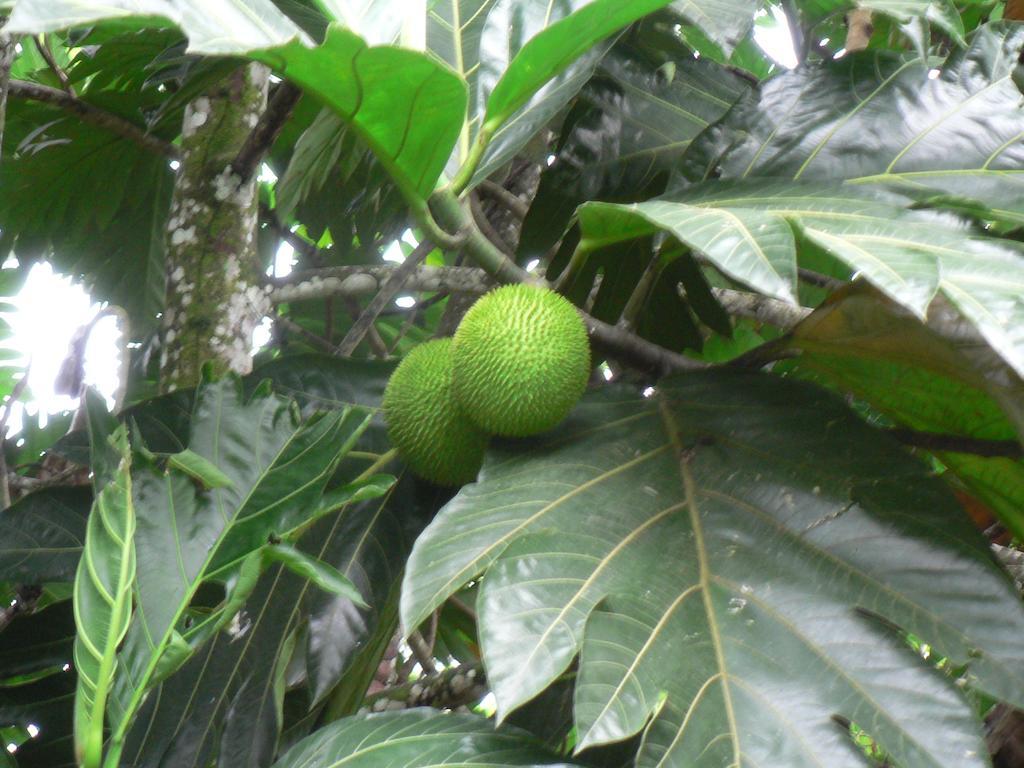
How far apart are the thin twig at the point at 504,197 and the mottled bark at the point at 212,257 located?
0.38m

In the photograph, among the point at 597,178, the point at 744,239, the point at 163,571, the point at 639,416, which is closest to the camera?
the point at 744,239

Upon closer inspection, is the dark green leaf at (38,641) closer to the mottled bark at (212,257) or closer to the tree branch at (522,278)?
the mottled bark at (212,257)

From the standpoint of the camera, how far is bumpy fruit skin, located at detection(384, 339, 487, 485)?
0.89m

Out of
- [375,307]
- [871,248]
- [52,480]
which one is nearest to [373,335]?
[375,307]

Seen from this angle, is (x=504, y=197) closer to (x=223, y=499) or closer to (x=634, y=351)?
(x=634, y=351)

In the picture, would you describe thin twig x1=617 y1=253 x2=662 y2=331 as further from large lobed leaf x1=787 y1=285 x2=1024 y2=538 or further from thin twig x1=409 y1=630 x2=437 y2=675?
thin twig x1=409 y1=630 x2=437 y2=675

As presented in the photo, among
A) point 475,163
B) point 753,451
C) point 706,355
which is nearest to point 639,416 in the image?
point 753,451

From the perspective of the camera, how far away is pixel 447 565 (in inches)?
27.5

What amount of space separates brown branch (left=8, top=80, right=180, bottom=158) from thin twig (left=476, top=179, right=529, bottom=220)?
0.45 meters

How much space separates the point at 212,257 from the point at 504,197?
1.66ft

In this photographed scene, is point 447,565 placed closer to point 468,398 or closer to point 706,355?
point 468,398

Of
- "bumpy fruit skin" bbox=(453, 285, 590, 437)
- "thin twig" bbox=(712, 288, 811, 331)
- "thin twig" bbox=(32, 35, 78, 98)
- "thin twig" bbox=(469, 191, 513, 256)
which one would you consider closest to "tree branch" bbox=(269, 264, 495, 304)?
"thin twig" bbox=(469, 191, 513, 256)

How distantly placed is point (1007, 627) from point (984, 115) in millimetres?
485

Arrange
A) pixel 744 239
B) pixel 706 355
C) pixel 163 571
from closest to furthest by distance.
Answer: pixel 744 239, pixel 163 571, pixel 706 355
